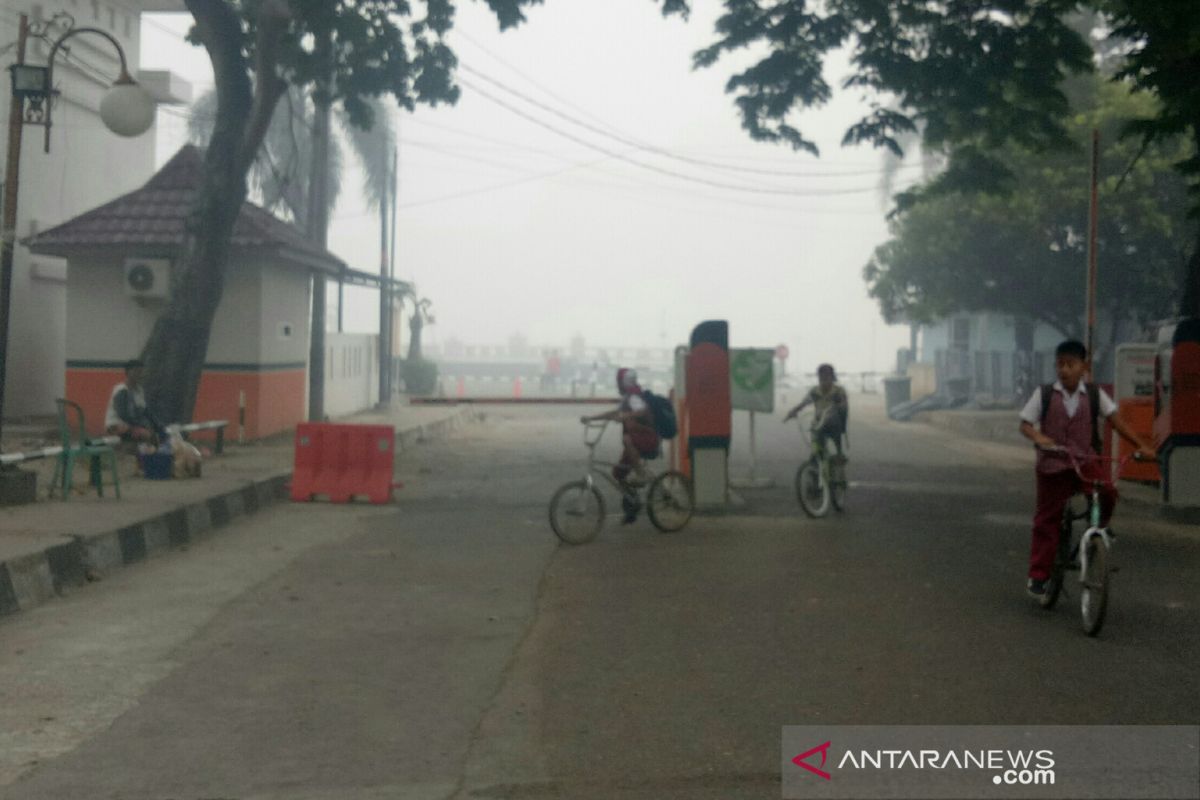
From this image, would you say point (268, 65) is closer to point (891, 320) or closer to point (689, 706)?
point (689, 706)

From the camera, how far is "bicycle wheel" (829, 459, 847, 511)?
1527cm

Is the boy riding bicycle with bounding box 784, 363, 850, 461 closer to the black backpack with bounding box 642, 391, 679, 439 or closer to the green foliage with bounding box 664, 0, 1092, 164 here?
the black backpack with bounding box 642, 391, 679, 439

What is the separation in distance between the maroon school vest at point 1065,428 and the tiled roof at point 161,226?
617 inches

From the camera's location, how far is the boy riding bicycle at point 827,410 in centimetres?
1514

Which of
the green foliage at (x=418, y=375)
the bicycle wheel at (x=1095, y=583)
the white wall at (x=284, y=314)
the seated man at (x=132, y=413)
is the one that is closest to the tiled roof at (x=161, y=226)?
the white wall at (x=284, y=314)

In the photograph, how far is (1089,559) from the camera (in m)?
8.82

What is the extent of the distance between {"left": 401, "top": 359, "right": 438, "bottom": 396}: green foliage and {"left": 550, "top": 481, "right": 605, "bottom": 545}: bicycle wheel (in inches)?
1260

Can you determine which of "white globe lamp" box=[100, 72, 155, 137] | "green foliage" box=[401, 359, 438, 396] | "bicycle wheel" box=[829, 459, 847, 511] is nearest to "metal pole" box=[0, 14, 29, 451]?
"white globe lamp" box=[100, 72, 155, 137]

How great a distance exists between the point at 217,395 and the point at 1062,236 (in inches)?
926

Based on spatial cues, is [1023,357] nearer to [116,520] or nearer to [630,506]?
[630,506]

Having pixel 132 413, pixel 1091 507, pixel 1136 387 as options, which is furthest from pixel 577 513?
pixel 1136 387

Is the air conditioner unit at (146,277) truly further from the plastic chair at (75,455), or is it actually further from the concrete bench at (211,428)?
the plastic chair at (75,455)

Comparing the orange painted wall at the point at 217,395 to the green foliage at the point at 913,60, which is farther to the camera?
the orange painted wall at the point at 217,395

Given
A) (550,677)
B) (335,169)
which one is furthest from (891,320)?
(550,677)
